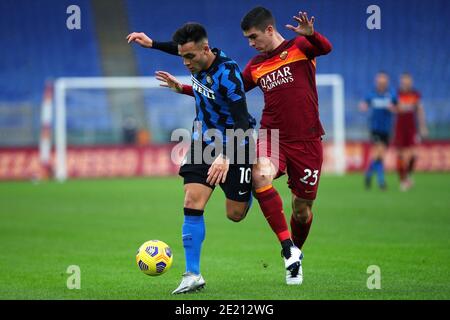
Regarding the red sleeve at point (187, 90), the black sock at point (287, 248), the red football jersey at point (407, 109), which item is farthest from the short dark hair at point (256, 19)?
the red football jersey at point (407, 109)

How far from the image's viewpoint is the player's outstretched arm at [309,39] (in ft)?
23.7

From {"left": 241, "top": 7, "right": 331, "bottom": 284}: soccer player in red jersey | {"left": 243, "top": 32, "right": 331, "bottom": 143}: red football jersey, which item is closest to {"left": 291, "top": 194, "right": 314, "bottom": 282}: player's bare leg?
{"left": 241, "top": 7, "right": 331, "bottom": 284}: soccer player in red jersey

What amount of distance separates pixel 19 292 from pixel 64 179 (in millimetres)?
18335

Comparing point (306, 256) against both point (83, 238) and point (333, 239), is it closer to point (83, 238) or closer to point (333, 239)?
point (333, 239)

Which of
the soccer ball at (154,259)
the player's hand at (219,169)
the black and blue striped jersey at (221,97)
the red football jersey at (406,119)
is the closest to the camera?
the player's hand at (219,169)

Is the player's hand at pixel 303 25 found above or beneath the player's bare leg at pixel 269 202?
above

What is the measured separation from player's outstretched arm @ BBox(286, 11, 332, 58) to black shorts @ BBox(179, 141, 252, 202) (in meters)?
1.20

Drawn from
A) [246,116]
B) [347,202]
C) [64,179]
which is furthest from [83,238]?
[64,179]

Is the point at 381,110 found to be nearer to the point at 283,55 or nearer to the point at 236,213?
the point at 283,55

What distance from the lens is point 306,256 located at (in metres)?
9.23

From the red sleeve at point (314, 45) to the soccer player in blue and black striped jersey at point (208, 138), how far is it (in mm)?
874

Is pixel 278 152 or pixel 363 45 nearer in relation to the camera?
pixel 278 152

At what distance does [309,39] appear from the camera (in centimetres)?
751

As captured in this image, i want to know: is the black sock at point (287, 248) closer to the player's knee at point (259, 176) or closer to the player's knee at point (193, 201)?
the player's knee at point (259, 176)
